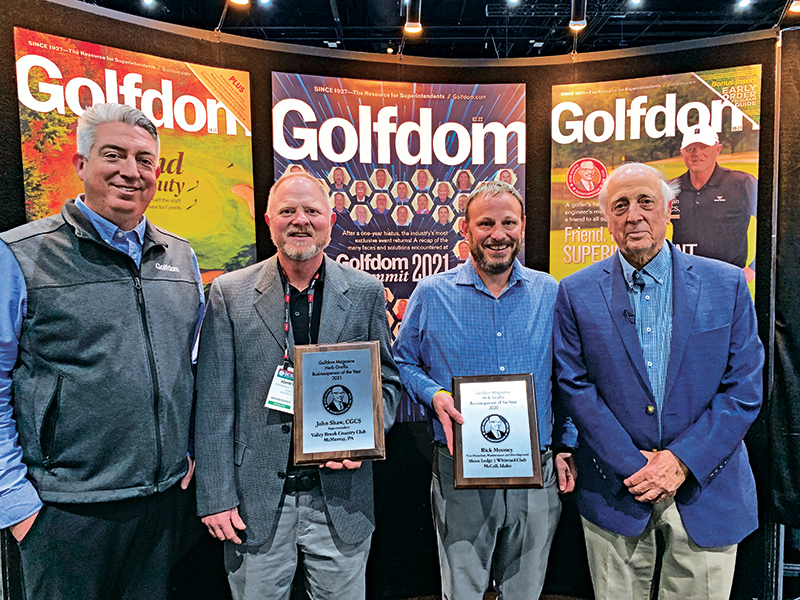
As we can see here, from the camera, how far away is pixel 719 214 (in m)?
3.05

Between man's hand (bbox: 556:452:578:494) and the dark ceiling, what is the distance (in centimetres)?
581

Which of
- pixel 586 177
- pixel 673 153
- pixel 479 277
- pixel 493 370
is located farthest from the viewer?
pixel 586 177

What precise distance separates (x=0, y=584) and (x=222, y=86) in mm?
2935

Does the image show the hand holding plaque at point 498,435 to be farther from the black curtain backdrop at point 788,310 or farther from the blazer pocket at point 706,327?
the black curtain backdrop at point 788,310

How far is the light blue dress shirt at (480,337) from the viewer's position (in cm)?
218

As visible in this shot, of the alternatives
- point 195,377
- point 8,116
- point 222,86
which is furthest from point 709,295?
point 8,116

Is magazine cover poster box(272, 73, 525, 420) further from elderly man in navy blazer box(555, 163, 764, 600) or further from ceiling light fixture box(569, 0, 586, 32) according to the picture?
elderly man in navy blazer box(555, 163, 764, 600)

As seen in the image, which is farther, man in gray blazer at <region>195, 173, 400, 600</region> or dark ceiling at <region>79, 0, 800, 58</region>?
dark ceiling at <region>79, 0, 800, 58</region>

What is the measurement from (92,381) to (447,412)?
53.0 inches

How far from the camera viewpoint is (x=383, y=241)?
129 inches

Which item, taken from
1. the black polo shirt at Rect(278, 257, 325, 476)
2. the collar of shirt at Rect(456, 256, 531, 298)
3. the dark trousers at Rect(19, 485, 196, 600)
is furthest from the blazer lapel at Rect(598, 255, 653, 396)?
the dark trousers at Rect(19, 485, 196, 600)

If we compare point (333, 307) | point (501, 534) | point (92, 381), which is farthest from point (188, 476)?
point (501, 534)

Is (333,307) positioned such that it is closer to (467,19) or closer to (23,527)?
(23,527)

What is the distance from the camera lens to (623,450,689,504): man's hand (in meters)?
1.89
